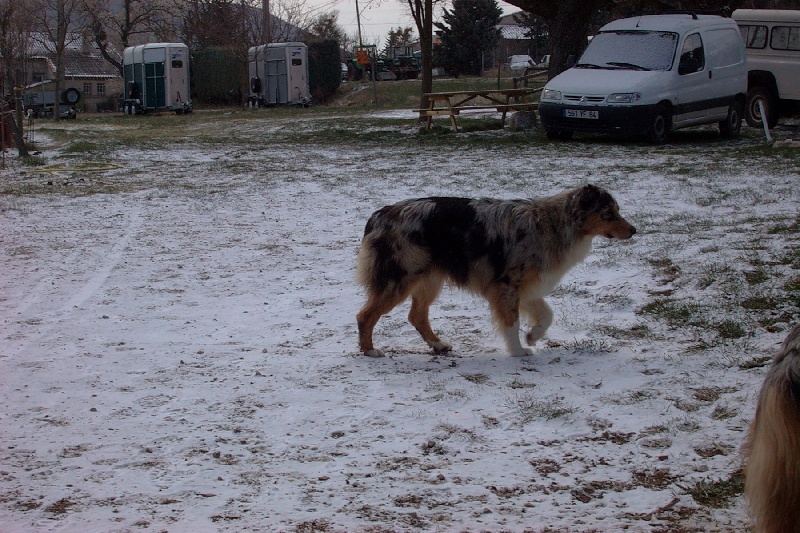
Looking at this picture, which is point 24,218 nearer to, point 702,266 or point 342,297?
point 342,297

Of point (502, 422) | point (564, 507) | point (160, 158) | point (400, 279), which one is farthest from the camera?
point (160, 158)

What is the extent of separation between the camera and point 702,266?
7539mm

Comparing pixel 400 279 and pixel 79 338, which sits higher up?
pixel 400 279

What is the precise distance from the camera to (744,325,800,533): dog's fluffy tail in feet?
8.42

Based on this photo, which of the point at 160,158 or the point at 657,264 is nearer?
the point at 657,264

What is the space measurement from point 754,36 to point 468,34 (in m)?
39.2

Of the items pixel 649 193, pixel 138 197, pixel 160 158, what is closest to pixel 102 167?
pixel 160 158

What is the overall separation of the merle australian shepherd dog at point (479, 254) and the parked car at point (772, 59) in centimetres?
1417

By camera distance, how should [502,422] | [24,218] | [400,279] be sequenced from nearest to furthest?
[502,422]
[400,279]
[24,218]

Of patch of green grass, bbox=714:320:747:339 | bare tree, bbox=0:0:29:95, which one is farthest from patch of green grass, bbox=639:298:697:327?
bare tree, bbox=0:0:29:95

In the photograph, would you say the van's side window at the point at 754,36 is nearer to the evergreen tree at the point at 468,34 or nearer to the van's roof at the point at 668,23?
the van's roof at the point at 668,23

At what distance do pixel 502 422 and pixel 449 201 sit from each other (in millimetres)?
2031

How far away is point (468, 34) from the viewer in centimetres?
5712

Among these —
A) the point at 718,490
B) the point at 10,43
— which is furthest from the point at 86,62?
the point at 718,490
